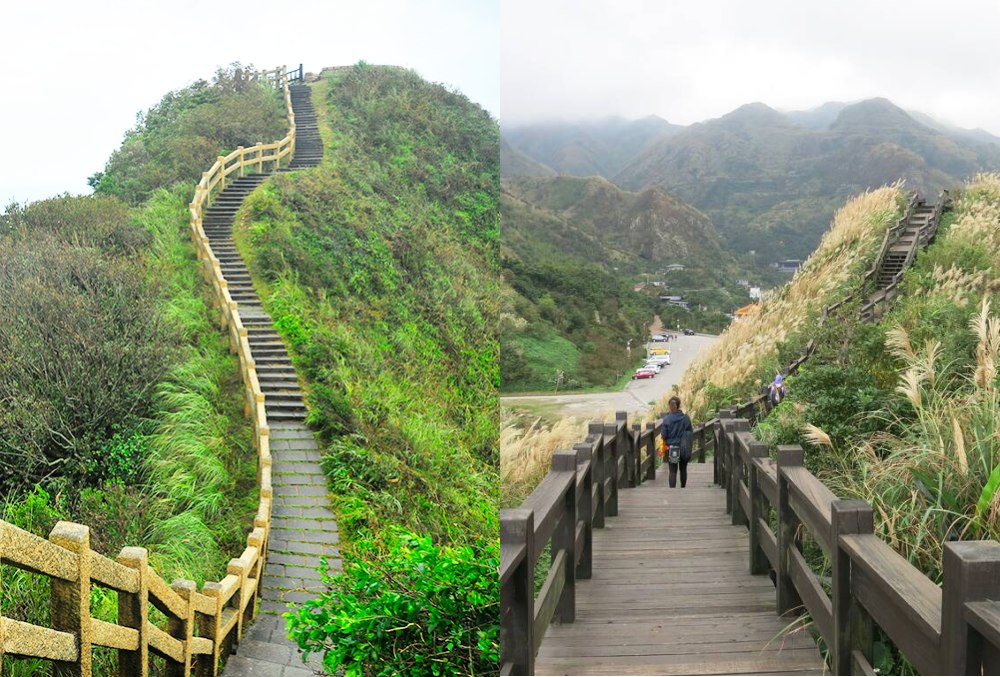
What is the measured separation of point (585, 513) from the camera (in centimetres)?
295

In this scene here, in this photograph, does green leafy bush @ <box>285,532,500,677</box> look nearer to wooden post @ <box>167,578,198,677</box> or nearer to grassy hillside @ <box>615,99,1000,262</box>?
wooden post @ <box>167,578,198,677</box>

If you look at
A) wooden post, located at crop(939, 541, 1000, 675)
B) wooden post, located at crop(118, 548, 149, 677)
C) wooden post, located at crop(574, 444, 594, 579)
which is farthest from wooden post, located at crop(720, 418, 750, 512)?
wooden post, located at crop(939, 541, 1000, 675)

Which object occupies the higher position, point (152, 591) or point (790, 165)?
point (790, 165)

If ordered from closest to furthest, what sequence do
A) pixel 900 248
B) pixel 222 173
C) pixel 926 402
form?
pixel 926 402
pixel 900 248
pixel 222 173

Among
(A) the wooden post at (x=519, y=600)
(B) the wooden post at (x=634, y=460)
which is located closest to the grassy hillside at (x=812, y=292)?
(A) the wooden post at (x=519, y=600)

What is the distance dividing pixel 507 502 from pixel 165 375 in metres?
2.25

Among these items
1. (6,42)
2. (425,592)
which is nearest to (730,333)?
(425,592)

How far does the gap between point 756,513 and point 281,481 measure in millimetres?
2303

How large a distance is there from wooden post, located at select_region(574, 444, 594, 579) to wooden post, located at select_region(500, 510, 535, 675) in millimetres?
1032

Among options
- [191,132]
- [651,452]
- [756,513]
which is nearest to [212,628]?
[756,513]

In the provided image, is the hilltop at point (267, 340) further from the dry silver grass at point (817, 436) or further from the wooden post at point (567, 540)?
the dry silver grass at point (817, 436)

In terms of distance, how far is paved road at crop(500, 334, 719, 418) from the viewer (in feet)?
6.40

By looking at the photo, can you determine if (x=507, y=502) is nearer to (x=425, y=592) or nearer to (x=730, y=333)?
(x=425, y=592)

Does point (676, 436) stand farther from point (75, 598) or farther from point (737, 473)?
point (75, 598)
